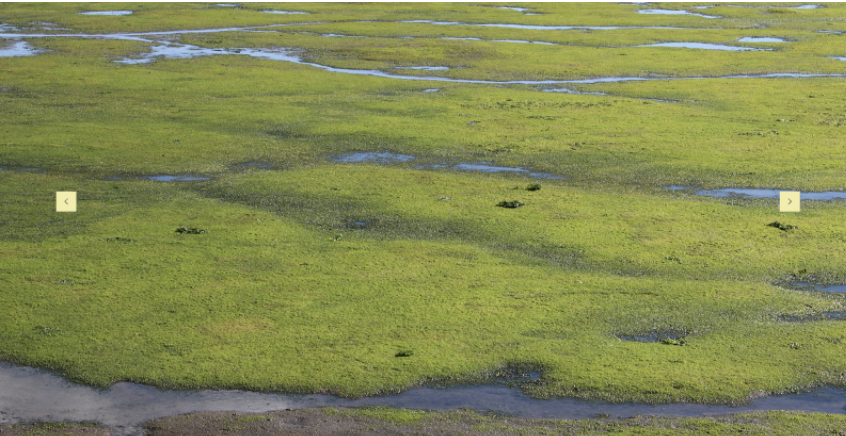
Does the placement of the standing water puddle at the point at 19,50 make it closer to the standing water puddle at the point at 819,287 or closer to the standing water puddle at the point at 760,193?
the standing water puddle at the point at 760,193

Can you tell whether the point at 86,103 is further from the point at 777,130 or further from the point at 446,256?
the point at 777,130

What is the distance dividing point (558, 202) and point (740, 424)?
10.9m

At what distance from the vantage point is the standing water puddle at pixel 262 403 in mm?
12242

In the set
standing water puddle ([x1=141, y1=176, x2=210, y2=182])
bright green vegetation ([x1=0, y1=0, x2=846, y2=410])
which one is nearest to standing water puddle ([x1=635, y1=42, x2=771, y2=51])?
bright green vegetation ([x1=0, y1=0, x2=846, y2=410])

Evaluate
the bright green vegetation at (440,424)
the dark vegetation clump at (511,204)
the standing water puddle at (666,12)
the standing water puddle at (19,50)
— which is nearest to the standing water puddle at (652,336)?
the bright green vegetation at (440,424)

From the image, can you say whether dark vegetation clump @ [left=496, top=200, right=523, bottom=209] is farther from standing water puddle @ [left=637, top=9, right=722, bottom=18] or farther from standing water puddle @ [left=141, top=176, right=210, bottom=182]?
standing water puddle @ [left=637, top=9, right=722, bottom=18]

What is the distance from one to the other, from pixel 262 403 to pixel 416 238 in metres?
7.71

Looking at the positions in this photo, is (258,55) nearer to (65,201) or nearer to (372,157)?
(372,157)

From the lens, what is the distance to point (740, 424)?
1172 centimetres

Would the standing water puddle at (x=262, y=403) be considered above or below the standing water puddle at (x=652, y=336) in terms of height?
below

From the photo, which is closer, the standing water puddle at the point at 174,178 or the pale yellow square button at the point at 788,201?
the pale yellow square button at the point at 788,201

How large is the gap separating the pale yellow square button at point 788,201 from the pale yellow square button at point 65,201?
57.4 feet

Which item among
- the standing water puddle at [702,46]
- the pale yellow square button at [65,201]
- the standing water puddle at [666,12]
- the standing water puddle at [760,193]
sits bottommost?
the pale yellow square button at [65,201]

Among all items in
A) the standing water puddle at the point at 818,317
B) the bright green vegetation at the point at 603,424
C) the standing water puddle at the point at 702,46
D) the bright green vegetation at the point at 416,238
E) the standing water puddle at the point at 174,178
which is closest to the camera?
the bright green vegetation at the point at 603,424
